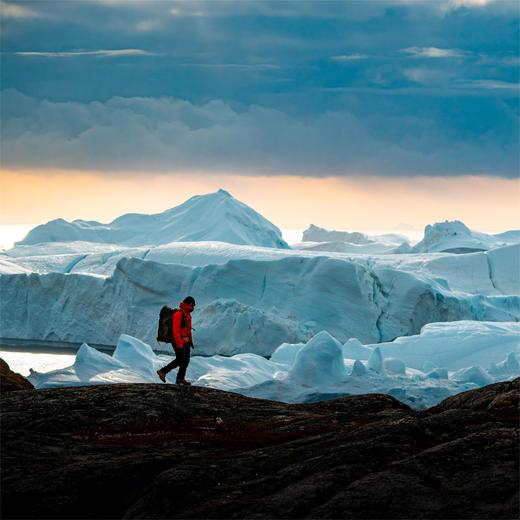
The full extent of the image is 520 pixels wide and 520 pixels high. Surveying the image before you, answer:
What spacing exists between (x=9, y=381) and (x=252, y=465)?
6405 mm

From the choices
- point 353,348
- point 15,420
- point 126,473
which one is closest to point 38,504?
point 126,473

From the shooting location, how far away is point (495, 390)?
11.9 metres

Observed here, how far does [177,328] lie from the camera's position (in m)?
12.4

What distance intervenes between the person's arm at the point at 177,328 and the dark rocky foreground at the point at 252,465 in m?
1.49

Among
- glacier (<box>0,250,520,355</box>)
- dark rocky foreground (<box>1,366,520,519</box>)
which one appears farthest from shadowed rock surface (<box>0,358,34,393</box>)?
glacier (<box>0,250,520,355</box>)

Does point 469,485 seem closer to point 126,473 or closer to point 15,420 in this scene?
point 126,473

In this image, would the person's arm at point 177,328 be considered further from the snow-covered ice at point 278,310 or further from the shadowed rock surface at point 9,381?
the snow-covered ice at point 278,310

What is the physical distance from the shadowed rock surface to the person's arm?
2401 millimetres

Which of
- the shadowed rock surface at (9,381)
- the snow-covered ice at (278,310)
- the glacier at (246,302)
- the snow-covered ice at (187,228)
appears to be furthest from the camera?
the snow-covered ice at (187,228)

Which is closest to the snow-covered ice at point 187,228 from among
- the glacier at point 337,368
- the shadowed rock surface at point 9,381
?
the glacier at point 337,368

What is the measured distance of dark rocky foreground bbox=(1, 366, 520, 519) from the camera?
683cm

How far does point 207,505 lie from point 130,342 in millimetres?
16064

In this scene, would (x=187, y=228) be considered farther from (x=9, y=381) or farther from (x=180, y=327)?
(x=180, y=327)

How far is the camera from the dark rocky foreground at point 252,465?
6828mm
